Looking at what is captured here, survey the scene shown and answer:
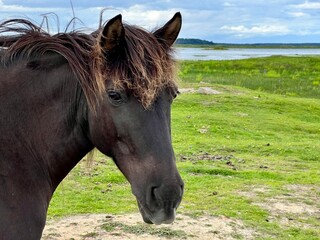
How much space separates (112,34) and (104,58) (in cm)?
14

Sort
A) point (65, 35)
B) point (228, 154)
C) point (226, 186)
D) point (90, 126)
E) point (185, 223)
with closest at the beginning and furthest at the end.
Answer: point (90, 126) < point (65, 35) < point (185, 223) < point (226, 186) < point (228, 154)

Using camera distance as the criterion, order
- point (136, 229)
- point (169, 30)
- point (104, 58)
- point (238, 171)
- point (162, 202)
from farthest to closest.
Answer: point (238, 171) < point (136, 229) < point (169, 30) < point (104, 58) < point (162, 202)

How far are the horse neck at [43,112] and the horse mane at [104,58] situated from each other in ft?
0.27

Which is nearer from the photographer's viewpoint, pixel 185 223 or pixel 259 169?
pixel 185 223

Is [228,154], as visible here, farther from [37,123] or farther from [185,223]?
[37,123]

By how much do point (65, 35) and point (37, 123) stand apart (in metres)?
0.57

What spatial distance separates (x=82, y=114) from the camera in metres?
2.74

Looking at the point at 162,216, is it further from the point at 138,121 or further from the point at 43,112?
the point at 43,112

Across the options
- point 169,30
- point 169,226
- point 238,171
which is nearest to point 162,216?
point 169,30

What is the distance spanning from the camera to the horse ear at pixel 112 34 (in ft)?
8.33

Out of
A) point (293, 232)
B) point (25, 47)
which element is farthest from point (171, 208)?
point (293, 232)

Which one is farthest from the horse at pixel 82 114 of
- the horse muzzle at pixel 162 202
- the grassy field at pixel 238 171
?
the grassy field at pixel 238 171

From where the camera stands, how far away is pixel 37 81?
109 inches

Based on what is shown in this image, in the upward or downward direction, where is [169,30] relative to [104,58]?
upward
